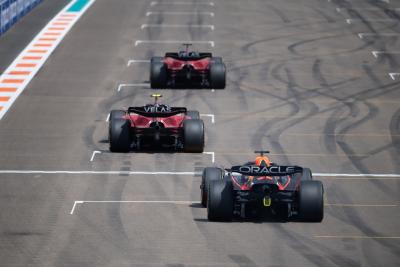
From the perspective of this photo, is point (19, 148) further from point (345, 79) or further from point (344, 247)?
point (345, 79)

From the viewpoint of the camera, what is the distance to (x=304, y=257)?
29.3m

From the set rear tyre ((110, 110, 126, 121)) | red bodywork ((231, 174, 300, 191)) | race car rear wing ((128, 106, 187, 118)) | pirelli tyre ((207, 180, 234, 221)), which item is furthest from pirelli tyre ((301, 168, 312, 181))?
rear tyre ((110, 110, 126, 121))

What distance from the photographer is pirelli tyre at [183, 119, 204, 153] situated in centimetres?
3969

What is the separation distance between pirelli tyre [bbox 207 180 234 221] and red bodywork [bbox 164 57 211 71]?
19.8 m

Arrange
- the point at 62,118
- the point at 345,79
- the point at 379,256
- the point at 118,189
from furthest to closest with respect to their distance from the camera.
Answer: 1. the point at 345,79
2. the point at 62,118
3. the point at 118,189
4. the point at 379,256

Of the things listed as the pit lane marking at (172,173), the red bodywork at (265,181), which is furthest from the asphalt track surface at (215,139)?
the red bodywork at (265,181)

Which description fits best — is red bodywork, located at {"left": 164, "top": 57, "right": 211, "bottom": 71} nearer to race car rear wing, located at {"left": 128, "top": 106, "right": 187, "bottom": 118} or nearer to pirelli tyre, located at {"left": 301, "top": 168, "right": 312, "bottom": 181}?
race car rear wing, located at {"left": 128, "top": 106, "right": 187, "bottom": 118}

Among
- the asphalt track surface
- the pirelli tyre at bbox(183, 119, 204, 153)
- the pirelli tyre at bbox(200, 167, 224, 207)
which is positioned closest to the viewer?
the asphalt track surface

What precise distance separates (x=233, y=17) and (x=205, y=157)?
33112mm

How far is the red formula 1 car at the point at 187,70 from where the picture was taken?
50938 mm

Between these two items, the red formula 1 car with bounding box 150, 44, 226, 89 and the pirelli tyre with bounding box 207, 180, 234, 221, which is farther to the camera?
the red formula 1 car with bounding box 150, 44, 226, 89

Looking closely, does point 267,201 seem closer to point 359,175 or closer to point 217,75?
point 359,175

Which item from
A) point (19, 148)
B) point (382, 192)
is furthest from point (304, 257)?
point (19, 148)

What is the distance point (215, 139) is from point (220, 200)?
11.6m
